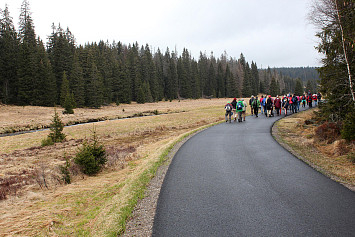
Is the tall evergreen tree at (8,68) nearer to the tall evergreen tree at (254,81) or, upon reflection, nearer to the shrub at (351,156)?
the shrub at (351,156)

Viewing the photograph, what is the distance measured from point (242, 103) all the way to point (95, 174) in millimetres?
15201

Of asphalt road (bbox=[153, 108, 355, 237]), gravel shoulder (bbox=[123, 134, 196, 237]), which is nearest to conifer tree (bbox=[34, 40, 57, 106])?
asphalt road (bbox=[153, 108, 355, 237])

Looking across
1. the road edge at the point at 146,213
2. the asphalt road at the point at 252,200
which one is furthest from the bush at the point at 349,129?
the road edge at the point at 146,213

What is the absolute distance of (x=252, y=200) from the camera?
499cm

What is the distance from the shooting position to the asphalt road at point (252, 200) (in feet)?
12.6

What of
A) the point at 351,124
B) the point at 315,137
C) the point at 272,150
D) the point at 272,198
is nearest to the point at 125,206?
the point at 272,198

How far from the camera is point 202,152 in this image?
1011 centimetres

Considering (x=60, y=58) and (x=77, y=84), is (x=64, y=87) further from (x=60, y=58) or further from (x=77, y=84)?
(x=60, y=58)

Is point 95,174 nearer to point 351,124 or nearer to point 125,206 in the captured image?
point 125,206

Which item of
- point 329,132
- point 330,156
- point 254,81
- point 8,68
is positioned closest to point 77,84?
point 8,68

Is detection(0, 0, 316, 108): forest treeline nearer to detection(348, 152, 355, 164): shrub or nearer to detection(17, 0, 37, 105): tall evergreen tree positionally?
detection(17, 0, 37, 105): tall evergreen tree

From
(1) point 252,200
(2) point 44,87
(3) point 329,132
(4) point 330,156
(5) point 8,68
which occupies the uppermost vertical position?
(5) point 8,68

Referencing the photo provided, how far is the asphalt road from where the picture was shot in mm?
3840

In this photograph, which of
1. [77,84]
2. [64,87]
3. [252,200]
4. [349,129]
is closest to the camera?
[252,200]
